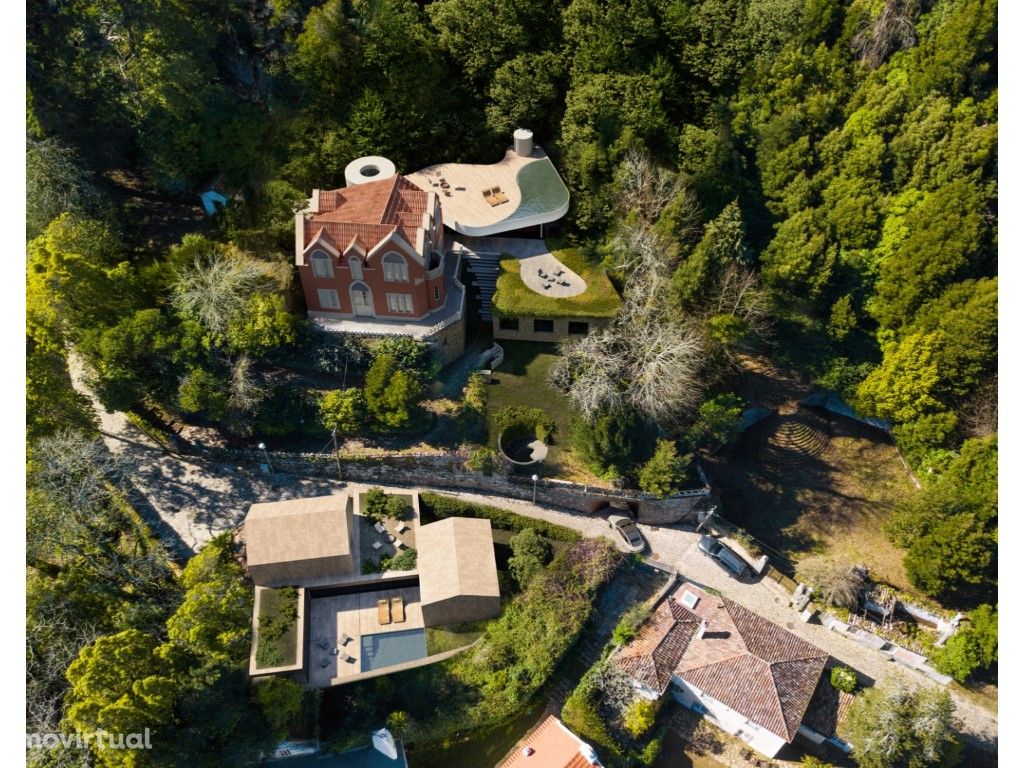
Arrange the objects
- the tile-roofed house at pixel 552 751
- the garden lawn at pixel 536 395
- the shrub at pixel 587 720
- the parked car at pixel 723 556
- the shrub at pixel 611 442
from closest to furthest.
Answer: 1. the tile-roofed house at pixel 552 751
2. the shrub at pixel 587 720
3. the shrub at pixel 611 442
4. the parked car at pixel 723 556
5. the garden lawn at pixel 536 395

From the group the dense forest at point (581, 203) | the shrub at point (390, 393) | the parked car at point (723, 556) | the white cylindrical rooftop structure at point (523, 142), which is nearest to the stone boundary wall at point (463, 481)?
the dense forest at point (581, 203)

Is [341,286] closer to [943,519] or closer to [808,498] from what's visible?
[808,498]

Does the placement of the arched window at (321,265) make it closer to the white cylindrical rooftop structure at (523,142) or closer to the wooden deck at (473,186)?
the wooden deck at (473,186)

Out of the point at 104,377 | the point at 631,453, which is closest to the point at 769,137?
the point at 631,453

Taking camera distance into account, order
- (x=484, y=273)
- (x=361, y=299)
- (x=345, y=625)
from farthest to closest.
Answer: (x=484, y=273) < (x=361, y=299) < (x=345, y=625)

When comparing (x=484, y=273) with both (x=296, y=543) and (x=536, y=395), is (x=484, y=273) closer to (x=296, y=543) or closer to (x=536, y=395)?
(x=536, y=395)

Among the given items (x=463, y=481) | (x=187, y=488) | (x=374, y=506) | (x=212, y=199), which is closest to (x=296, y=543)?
(x=374, y=506)
